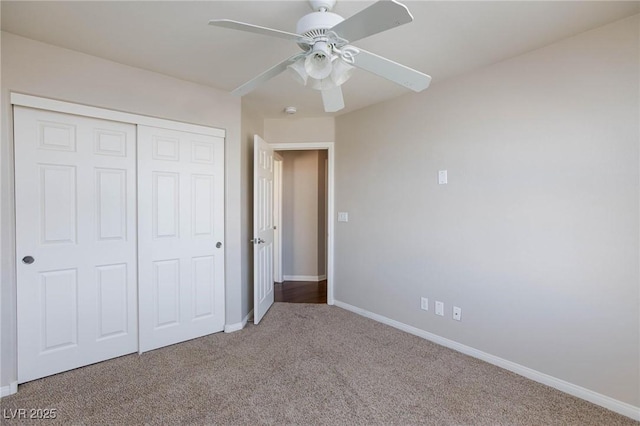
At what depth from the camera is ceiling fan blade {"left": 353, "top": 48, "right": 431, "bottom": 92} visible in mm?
1452

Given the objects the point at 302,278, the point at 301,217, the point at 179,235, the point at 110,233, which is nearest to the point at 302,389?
the point at 179,235

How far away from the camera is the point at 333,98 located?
185 centimetres

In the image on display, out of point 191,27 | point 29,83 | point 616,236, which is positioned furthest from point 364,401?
point 29,83

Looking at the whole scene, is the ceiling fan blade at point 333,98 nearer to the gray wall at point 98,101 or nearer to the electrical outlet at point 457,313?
the gray wall at point 98,101

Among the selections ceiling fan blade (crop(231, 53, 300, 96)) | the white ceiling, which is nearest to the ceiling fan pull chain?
ceiling fan blade (crop(231, 53, 300, 96))

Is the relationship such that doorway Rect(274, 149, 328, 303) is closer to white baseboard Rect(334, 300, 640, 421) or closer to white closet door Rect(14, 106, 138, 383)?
white baseboard Rect(334, 300, 640, 421)

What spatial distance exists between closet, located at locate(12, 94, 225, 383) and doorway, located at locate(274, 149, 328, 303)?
7.01 feet

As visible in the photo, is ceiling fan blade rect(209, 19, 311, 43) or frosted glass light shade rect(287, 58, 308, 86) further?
frosted glass light shade rect(287, 58, 308, 86)

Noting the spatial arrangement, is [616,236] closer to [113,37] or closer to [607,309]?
[607,309]

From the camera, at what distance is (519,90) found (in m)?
2.25

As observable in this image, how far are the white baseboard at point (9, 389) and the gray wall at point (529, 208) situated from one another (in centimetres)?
297

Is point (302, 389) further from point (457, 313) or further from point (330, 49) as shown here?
point (330, 49)

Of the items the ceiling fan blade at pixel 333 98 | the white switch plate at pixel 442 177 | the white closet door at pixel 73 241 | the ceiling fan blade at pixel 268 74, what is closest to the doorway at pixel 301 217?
the white switch plate at pixel 442 177

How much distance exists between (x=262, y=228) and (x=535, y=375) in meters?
2.67
